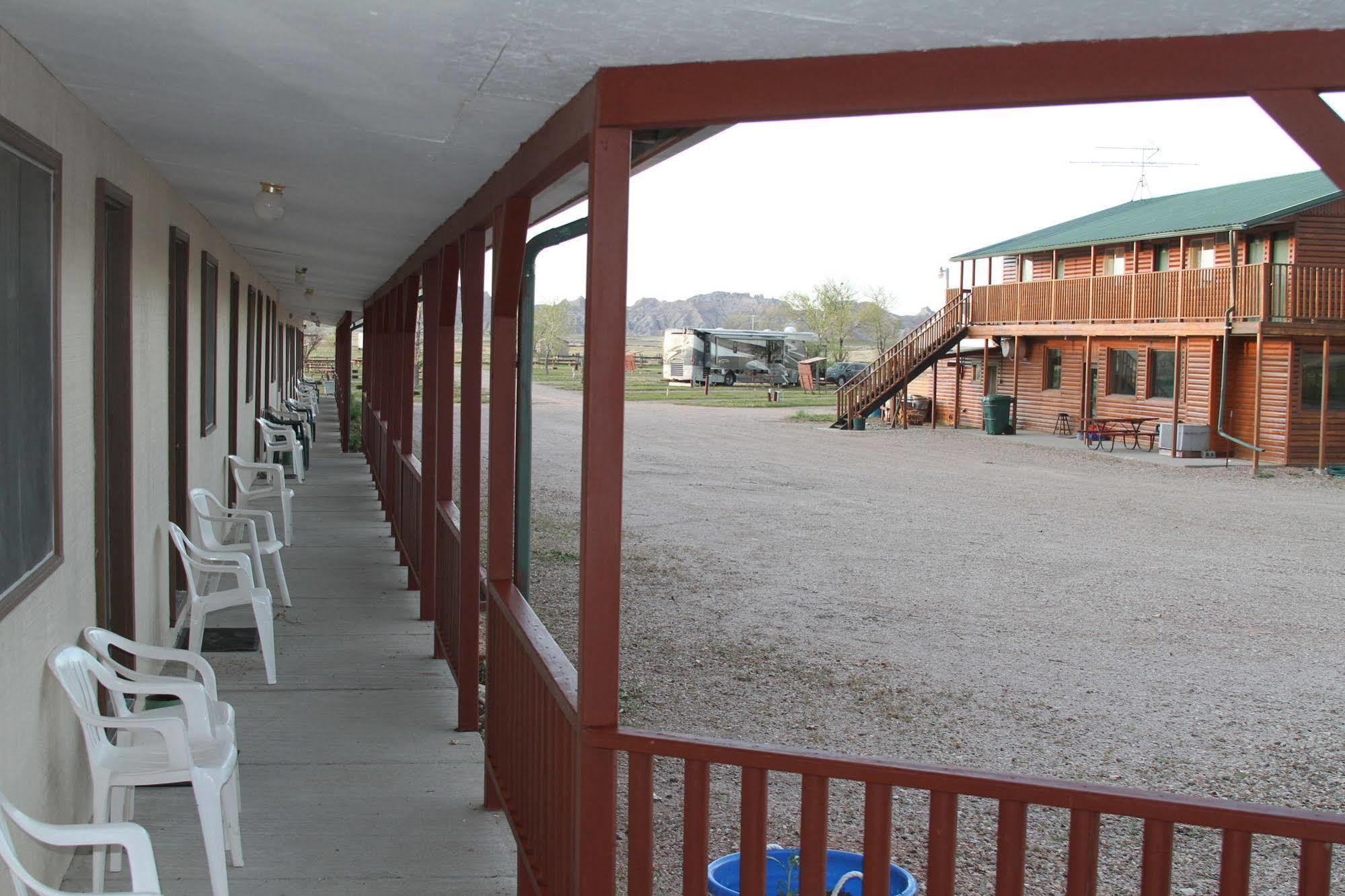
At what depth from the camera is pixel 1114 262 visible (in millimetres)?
26641

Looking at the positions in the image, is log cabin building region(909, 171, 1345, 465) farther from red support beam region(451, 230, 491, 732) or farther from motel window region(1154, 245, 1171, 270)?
red support beam region(451, 230, 491, 732)

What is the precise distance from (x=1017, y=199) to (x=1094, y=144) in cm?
7626

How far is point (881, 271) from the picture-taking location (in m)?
112

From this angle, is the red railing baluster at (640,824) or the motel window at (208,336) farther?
the motel window at (208,336)

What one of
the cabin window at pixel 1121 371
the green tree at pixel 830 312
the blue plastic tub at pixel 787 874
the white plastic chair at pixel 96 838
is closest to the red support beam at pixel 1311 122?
the blue plastic tub at pixel 787 874

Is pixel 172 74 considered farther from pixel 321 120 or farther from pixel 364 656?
pixel 364 656

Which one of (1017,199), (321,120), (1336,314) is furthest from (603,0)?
(1017,199)

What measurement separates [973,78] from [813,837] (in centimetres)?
159

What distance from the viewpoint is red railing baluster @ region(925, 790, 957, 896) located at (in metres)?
2.46

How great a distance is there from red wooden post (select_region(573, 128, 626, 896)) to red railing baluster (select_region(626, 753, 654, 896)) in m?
0.05

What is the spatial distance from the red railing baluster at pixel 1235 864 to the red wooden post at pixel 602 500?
1075 millimetres

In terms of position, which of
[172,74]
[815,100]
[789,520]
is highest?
[172,74]

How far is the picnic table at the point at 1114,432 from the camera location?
23.2 meters

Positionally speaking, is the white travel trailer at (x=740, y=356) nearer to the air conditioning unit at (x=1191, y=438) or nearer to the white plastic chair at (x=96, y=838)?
the air conditioning unit at (x=1191, y=438)
